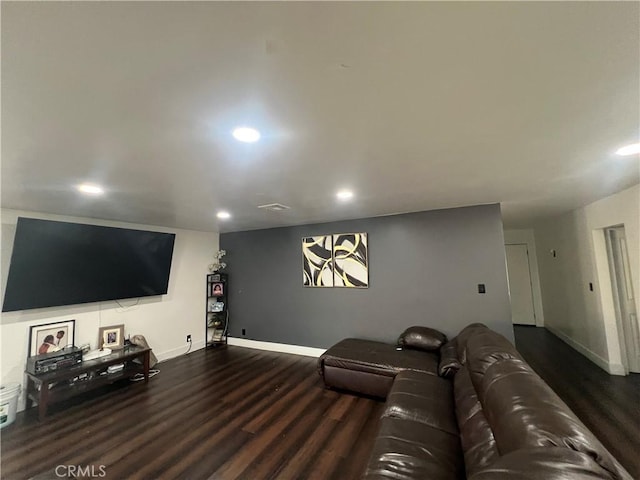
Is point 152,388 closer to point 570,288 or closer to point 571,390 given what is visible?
point 571,390

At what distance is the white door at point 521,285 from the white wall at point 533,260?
0.19ft

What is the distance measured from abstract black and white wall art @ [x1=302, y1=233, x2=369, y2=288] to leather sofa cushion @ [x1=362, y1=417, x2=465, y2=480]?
2346 mm

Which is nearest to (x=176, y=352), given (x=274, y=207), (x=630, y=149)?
(x=274, y=207)

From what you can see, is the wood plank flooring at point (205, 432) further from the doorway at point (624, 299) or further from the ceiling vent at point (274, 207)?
the doorway at point (624, 299)

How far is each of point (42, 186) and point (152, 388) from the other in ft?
8.76

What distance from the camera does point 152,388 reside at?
10.9 feet

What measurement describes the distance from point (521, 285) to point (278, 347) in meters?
5.68

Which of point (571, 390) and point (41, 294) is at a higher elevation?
point (41, 294)

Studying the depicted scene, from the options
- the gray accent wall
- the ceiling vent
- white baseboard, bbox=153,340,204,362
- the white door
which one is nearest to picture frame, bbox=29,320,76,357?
white baseboard, bbox=153,340,204,362

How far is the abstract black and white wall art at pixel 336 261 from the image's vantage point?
4039 mm

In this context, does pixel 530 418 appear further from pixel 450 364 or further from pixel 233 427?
pixel 233 427

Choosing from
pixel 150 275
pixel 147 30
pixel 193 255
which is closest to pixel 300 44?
pixel 147 30

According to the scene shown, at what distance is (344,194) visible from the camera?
8.72ft

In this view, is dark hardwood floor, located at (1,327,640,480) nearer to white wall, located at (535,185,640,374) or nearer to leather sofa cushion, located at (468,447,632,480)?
white wall, located at (535,185,640,374)
